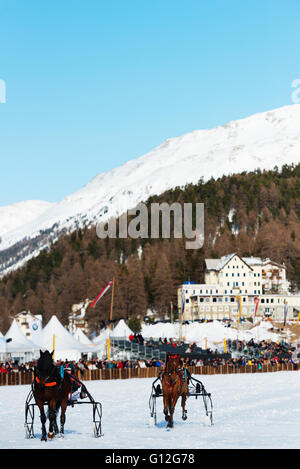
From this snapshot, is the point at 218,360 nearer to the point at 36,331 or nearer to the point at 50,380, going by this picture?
the point at 36,331

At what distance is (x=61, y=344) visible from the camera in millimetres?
57500

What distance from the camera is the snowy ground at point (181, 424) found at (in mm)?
16219

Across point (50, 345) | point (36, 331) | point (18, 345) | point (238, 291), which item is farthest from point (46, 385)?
point (238, 291)

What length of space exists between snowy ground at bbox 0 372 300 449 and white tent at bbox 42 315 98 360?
22.3 m

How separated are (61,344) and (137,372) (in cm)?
1137

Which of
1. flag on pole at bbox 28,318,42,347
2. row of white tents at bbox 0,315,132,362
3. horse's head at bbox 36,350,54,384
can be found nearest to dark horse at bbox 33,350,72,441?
horse's head at bbox 36,350,54,384

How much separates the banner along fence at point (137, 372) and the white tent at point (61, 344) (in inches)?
400

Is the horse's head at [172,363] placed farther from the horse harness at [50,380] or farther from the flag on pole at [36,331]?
the flag on pole at [36,331]

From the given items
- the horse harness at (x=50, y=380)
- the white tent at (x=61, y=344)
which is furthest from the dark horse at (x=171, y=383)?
the white tent at (x=61, y=344)

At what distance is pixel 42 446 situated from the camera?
15938 millimetres

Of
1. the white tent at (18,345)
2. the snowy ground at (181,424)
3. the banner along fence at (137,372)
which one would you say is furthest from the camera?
the white tent at (18,345)

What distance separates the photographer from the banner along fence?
42.8m

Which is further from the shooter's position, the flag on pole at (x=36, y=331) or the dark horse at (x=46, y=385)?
the flag on pole at (x=36, y=331)

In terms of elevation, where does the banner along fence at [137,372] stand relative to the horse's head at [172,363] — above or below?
below
